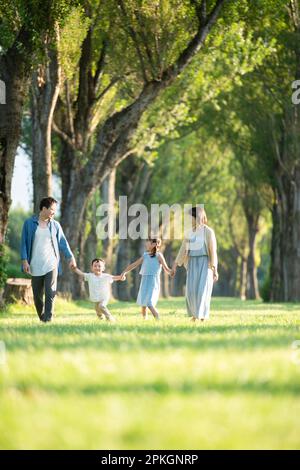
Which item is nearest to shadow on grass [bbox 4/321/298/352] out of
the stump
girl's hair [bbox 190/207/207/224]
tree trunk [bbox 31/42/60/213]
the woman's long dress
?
the woman's long dress

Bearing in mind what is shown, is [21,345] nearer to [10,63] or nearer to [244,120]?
[10,63]

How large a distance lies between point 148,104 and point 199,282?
29.0 feet

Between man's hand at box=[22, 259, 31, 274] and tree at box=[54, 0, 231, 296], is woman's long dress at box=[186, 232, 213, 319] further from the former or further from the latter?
tree at box=[54, 0, 231, 296]

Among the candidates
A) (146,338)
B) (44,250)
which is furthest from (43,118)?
(146,338)

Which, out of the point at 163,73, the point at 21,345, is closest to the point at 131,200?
the point at 163,73

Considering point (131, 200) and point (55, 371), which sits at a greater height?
point (131, 200)

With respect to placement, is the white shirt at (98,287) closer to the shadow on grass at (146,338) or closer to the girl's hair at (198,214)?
the girl's hair at (198,214)

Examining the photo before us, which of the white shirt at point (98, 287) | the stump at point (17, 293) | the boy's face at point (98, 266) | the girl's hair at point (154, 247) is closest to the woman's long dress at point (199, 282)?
the white shirt at point (98, 287)

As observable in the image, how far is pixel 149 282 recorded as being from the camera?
1955 cm

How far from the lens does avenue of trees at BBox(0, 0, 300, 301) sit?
66.6 feet

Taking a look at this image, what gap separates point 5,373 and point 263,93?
34262 mm

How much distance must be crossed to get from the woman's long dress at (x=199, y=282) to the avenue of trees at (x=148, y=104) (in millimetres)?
4500

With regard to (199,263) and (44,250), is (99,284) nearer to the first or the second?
(199,263)

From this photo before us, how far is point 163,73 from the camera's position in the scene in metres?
24.7
